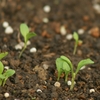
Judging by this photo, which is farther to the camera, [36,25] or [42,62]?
[36,25]

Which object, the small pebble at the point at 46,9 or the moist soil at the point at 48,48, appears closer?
the moist soil at the point at 48,48

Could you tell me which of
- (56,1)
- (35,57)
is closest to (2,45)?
(35,57)

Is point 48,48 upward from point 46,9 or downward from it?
downward

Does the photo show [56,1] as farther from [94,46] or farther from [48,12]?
[94,46]

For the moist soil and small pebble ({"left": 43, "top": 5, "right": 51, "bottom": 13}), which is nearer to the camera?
the moist soil

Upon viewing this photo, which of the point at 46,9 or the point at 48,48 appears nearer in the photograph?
the point at 48,48

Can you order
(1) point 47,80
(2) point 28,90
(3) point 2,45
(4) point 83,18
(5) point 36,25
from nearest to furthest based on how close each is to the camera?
(2) point 28,90 → (1) point 47,80 → (3) point 2,45 → (5) point 36,25 → (4) point 83,18

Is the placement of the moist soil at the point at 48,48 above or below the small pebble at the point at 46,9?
below

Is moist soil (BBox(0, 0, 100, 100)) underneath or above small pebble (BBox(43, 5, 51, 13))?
underneath
